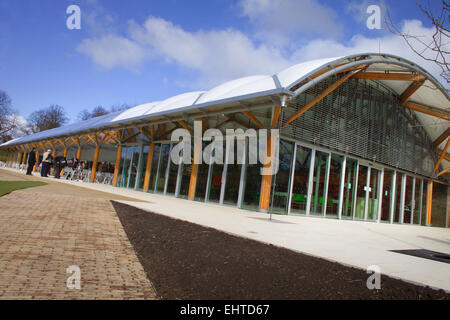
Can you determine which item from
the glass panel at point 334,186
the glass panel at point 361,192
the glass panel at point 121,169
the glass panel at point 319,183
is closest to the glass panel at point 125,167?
the glass panel at point 121,169

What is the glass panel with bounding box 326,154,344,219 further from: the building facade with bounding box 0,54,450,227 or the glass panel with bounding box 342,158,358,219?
the glass panel with bounding box 342,158,358,219

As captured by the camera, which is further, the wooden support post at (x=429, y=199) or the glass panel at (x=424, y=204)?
the wooden support post at (x=429, y=199)

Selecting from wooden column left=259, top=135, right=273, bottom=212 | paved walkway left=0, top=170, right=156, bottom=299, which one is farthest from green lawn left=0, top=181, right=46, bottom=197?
wooden column left=259, top=135, right=273, bottom=212

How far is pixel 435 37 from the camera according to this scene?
4.71 m

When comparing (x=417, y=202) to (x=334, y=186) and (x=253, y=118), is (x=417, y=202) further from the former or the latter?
(x=253, y=118)

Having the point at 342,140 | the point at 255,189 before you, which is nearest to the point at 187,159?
the point at 255,189

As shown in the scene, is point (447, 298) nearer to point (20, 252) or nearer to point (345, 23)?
point (20, 252)

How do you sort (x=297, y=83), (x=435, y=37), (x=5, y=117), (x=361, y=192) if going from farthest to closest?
1. (x=5, y=117)
2. (x=361, y=192)
3. (x=297, y=83)
4. (x=435, y=37)

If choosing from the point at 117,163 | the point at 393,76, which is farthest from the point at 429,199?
the point at 117,163

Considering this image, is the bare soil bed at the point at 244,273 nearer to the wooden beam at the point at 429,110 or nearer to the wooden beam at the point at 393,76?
the wooden beam at the point at 393,76

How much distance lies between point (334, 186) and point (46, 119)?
6240cm

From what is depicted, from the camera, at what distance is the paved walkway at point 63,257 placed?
2516mm

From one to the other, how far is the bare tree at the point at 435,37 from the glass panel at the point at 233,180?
842 centimetres

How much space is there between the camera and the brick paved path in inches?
99.0
